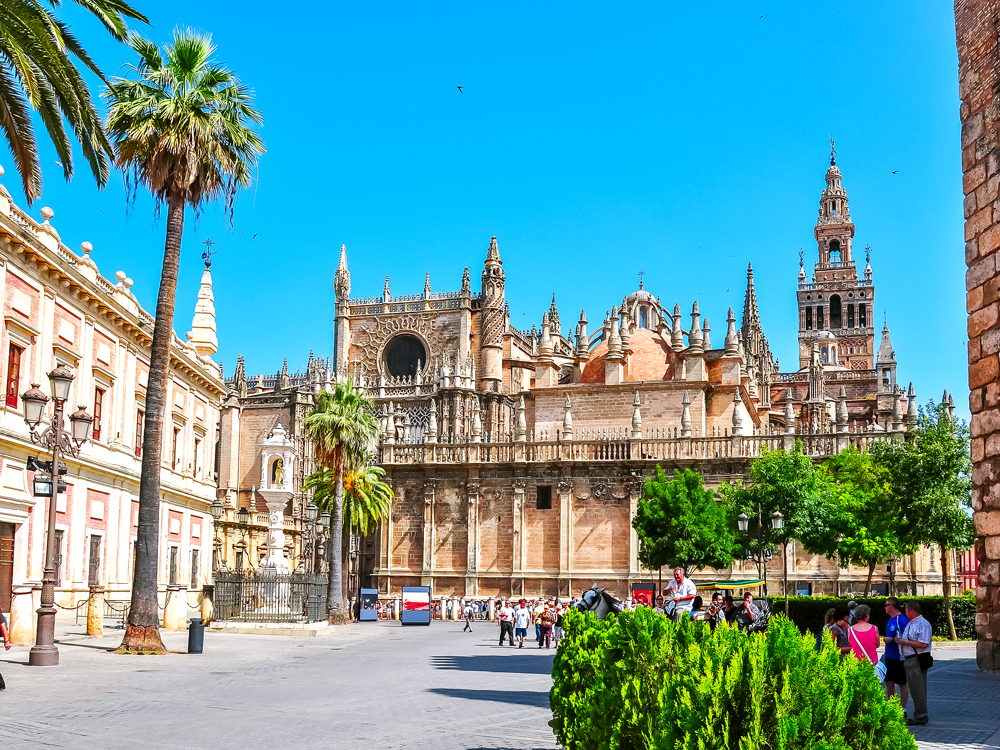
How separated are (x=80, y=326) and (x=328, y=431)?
926 centimetres

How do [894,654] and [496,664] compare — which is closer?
[894,654]

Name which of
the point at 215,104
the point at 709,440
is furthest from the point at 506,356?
the point at 215,104

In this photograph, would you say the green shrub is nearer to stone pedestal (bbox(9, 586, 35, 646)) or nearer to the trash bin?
the trash bin

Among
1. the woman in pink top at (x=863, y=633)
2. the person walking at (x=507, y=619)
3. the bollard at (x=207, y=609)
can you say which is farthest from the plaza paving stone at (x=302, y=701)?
the bollard at (x=207, y=609)

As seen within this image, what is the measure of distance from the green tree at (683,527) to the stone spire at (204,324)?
63.0ft

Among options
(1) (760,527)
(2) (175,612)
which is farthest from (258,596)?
(1) (760,527)

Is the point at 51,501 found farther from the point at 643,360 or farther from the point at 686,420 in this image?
the point at 643,360

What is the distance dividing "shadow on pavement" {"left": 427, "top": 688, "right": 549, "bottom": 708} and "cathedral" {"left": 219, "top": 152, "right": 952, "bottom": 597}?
24.3 meters

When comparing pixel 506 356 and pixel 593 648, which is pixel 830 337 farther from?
pixel 593 648

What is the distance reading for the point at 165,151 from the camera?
19453 millimetres

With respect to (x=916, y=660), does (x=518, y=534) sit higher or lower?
higher

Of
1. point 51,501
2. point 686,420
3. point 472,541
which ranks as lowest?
point 472,541

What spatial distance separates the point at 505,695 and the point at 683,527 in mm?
21832

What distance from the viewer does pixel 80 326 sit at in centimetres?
2678
